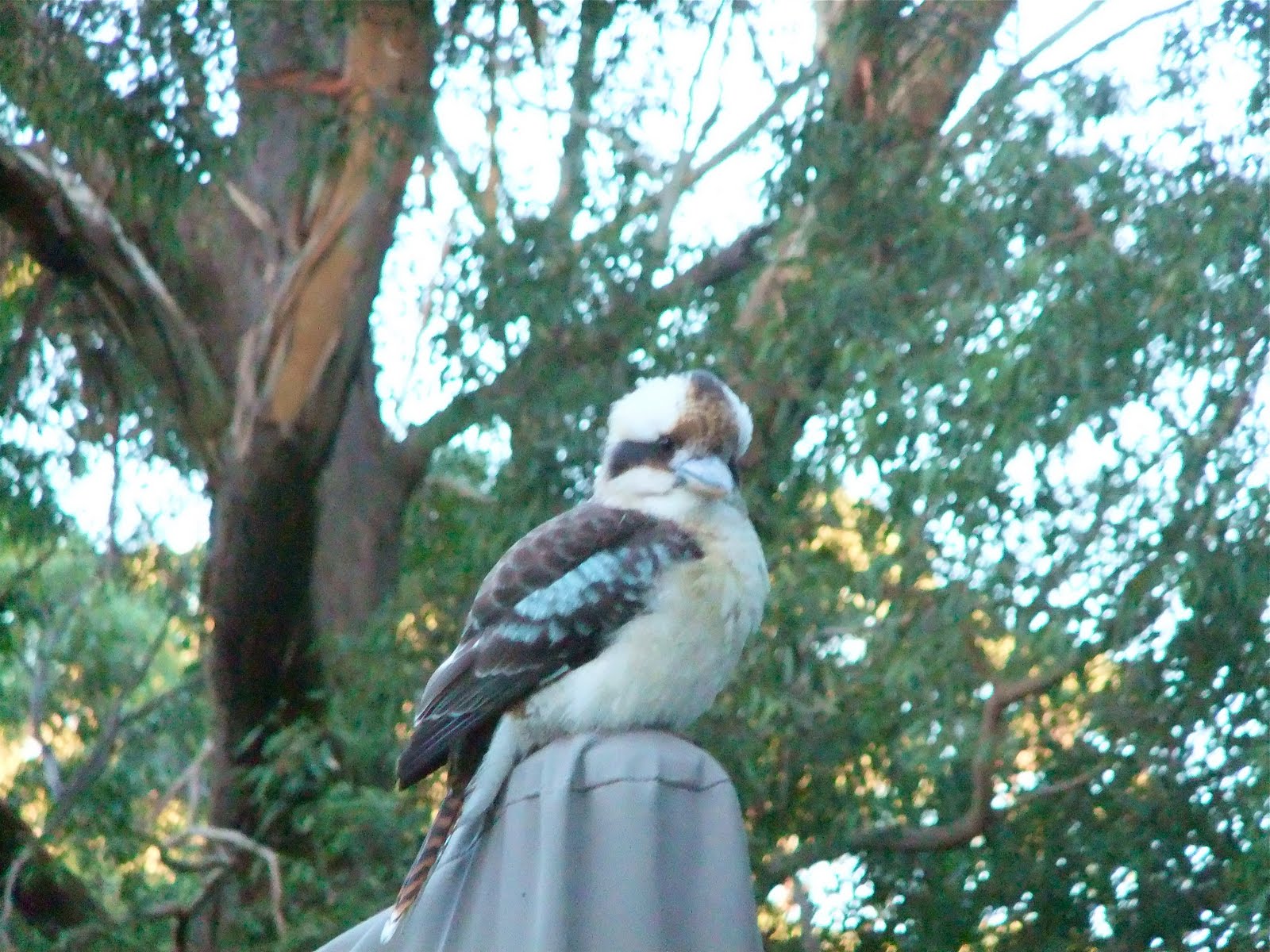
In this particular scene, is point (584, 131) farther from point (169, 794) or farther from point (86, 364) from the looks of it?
point (169, 794)

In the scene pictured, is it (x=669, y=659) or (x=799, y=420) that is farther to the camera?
(x=799, y=420)

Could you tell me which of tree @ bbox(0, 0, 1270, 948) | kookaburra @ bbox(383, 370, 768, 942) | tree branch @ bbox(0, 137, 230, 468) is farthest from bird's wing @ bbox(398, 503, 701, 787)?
tree branch @ bbox(0, 137, 230, 468)

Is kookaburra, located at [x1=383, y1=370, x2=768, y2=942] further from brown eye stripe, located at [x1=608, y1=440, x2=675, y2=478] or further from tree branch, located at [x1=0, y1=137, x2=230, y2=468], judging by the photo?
tree branch, located at [x1=0, y1=137, x2=230, y2=468]

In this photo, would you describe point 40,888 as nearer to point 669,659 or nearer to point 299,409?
point 299,409

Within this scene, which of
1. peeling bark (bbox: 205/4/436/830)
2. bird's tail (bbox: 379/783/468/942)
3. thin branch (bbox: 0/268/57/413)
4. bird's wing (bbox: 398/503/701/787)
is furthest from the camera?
thin branch (bbox: 0/268/57/413)

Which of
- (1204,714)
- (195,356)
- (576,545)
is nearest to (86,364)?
(195,356)

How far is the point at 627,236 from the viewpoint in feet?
16.5

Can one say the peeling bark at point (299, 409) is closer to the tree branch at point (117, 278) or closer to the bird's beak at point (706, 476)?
the tree branch at point (117, 278)

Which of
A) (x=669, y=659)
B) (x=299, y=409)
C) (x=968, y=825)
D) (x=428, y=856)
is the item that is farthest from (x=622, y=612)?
(x=299, y=409)

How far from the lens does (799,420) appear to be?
4781 mm

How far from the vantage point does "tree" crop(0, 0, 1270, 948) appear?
4.23 metres

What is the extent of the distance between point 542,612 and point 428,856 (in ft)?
1.28

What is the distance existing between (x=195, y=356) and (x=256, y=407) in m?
0.78

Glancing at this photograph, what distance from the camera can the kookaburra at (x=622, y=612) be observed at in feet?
6.77
